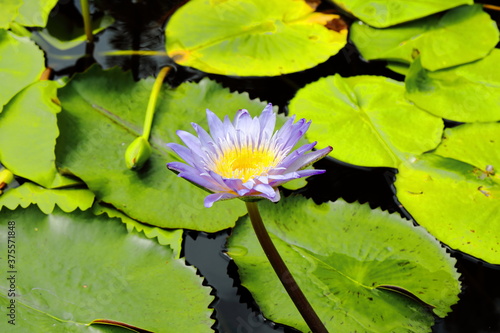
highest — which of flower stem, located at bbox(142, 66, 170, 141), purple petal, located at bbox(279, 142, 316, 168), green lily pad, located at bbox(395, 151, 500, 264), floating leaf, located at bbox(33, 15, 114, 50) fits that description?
purple petal, located at bbox(279, 142, 316, 168)

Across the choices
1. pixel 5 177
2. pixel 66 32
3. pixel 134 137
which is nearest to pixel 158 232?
pixel 134 137

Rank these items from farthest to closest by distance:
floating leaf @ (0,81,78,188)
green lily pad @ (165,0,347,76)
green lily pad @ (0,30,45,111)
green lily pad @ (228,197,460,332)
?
green lily pad @ (165,0,347,76), green lily pad @ (0,30,45,111), floating leaf @ (0,81,78,188), green lily pad @ (228,197,460,332)

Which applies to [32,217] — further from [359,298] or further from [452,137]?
[452,137]

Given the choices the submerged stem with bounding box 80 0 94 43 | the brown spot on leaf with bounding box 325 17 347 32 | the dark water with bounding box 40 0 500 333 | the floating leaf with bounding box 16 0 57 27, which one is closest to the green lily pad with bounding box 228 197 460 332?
the dark water with bounding box 40 0 500 333

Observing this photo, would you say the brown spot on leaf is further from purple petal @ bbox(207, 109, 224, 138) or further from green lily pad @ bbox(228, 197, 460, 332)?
purple petal @ bbox(207, 109, 224, 138)

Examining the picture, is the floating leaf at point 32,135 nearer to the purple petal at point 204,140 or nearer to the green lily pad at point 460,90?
the purple petal at point 204,140

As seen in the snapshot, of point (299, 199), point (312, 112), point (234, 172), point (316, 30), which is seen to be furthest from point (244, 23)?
point (234, 172)
